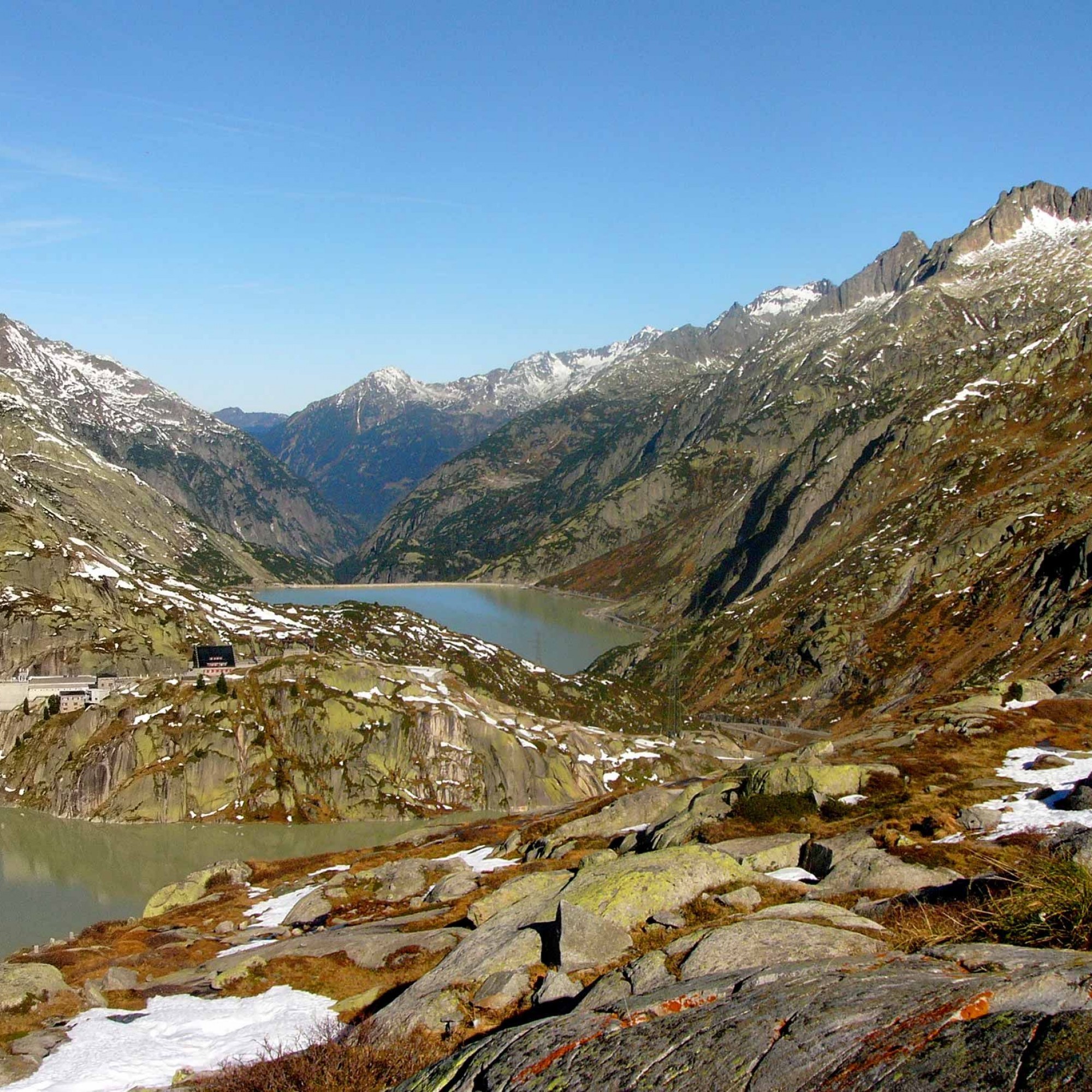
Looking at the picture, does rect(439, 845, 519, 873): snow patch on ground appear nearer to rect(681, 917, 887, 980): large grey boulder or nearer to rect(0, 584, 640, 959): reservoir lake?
rect(681, 917, 887, 980): large grey boulder

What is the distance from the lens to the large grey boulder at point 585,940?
20000 millimetres

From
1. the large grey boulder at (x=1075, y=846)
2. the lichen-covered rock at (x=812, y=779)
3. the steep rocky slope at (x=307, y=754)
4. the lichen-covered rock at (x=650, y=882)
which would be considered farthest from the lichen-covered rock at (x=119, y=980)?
the steep rocky slope at (x=307, y=754)

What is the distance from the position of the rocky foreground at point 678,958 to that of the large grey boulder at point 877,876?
0.27 ft

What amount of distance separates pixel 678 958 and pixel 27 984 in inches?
918

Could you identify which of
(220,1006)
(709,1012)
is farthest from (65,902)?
(709,1012)

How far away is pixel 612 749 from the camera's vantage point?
13562 cm

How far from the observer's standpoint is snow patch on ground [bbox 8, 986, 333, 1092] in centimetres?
2173

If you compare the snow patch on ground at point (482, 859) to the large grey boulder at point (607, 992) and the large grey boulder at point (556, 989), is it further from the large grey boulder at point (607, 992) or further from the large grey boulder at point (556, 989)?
the large grey boulder at point (607, 992)

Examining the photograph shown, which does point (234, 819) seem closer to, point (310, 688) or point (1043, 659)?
point (310, 688)

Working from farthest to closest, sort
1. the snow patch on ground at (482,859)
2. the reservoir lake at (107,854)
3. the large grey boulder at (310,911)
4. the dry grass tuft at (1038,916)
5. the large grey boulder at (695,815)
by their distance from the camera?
the reservoir lake at (107,854)
the snow patch on ground at (482,859)
the large grey boulder at (310,911)
the large grey boulder at (695,815)
the dry grass tuft at (1038,916)

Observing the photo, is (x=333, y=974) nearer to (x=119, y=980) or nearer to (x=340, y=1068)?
(x=119, y=980)

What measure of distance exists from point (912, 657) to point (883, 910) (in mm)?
165405

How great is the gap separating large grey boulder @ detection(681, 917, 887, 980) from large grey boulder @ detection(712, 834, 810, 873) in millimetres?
8915

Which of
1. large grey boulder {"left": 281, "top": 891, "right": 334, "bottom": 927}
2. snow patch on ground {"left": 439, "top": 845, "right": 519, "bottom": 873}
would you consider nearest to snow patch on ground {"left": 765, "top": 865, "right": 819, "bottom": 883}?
snow patch on ground {"left": 439, "top": 845, "right": 519, "bottom": 873}
